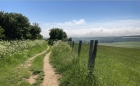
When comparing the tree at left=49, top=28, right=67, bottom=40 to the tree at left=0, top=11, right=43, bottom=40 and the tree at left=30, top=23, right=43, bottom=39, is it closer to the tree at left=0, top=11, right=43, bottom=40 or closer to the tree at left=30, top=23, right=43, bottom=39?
the tree at left=30, top=23, right=43, bottom=39

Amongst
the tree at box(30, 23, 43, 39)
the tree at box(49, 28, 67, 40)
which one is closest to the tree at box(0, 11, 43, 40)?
the tree at box(30, 23, 43, 39)

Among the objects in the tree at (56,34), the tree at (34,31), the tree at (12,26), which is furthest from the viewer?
the tree at (56,34)

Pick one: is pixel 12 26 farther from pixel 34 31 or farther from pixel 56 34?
pixel 56 34

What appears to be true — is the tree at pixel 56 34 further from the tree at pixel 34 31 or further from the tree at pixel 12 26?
the tree at pixel 12 26

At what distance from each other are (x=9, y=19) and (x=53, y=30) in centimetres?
3336

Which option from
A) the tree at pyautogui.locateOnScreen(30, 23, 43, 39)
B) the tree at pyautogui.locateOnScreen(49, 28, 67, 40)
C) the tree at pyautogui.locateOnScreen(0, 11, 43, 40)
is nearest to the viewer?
the tree at pyautogui.locateOnScreen(0, 11, 43, 40)

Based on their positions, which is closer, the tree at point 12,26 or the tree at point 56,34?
the tree at point 12,26

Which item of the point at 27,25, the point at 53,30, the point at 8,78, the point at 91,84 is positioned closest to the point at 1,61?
the point at 8,78

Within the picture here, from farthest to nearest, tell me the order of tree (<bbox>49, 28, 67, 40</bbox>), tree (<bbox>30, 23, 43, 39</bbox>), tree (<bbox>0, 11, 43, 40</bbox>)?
1. tree (<bbox>49, 28, 67, 40</bbox>)
2. tree (<bbox>30, 23, 43, 39</bbox>)
3. tree (<bbox>0, 11, 43, 40</bbox>)

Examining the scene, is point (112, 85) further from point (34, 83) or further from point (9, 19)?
point (9, 19)

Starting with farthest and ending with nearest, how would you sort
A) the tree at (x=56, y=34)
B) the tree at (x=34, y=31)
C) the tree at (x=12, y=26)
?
1. the tree at (x=56, y=34)
2. the tree at (x=34, y=31)
3. the tree at (x=12, y=26)

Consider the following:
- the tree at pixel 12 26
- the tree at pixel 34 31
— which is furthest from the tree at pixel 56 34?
the tree at pixel 12 26

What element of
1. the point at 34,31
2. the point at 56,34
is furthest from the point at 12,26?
the point at 56,34

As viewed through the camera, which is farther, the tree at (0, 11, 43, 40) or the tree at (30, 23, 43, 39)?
the tree at (30, 23, 43, 39)
